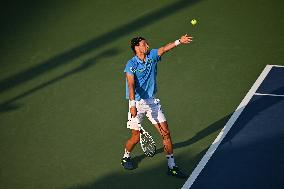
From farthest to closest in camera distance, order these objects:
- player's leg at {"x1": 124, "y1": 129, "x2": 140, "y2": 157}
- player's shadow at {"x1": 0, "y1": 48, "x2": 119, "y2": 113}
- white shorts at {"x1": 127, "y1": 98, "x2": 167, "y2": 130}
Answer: player's shadow at {"x1": 0, "y1": 48, "x2": 119, "y2": 113}, player's leg at {"x1": 124, "y1": 129, "x2": 140, "y2": 157}, white shorts at {"x1": 127, "y1": 98, "x2": 167, "y2": 130}

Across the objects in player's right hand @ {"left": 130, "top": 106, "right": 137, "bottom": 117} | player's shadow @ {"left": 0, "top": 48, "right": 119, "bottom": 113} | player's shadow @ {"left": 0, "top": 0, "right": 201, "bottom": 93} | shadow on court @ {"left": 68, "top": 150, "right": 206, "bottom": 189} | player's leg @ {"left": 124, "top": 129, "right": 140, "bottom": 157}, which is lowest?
shadow on court @ {"left": 68, "top": 150, "right": 206, "bottom": 189}

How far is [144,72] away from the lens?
1080 cm

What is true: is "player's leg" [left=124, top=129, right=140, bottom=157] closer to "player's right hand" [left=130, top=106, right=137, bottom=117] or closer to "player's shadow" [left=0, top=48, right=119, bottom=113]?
"player's right hand" [left=130, top=106, right=137, bottom=117]

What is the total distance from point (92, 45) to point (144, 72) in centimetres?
587

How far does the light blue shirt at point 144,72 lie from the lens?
10688 millimetres

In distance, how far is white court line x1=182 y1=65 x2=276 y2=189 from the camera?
11.0 meters

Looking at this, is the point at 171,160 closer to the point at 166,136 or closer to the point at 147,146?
the point at 166,136

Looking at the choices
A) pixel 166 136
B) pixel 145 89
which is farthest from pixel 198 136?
pixel 145 89

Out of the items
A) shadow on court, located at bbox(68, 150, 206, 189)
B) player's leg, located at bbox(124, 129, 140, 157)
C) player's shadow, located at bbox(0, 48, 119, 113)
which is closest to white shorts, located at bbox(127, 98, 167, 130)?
player's leg, located at bbox(124, 129, 140, 157)

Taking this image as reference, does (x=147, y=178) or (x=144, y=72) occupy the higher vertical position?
(x=144, y=72)

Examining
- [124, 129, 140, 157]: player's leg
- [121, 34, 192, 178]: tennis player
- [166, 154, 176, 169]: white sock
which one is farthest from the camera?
[124, 129, 140, 157]: player's leg

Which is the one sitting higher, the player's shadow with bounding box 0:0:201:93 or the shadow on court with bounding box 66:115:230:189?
the player's shadow with bounding box 0:0:201:93

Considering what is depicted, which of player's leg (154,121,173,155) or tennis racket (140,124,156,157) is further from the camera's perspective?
tennis racket (140,124,156,157)

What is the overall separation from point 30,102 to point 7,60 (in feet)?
8.30
